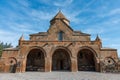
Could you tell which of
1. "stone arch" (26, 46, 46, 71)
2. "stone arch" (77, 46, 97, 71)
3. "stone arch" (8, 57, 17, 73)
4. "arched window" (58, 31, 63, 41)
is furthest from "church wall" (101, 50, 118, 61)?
"stone arch" (8, 57, 17, 73)

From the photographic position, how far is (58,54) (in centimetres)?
2641

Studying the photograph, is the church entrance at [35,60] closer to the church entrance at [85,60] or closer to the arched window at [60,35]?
the arched window at [60,35]

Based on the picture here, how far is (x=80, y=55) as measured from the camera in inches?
1047

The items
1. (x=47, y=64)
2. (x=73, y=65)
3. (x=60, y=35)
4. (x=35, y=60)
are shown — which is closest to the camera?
(x=47, y=64)

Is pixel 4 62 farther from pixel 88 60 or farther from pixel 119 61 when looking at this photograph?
pixel 119 61

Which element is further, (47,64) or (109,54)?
(109,54)

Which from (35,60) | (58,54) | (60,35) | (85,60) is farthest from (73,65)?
(35,60)

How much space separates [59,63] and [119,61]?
38.5 feet

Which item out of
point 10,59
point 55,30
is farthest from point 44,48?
point 10,59

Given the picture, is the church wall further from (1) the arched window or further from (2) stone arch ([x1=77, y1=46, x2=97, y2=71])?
(1) the arched window

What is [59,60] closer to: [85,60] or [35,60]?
[35,60]

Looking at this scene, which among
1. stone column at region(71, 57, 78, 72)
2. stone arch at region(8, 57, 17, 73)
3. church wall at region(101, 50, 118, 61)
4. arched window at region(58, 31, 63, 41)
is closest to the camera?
stone column at region(71, 57, 78, 72)

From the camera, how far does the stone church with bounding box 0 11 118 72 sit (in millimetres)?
22609

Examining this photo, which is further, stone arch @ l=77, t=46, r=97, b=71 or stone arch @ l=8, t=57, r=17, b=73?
stone arch @ l=77, t=46, r=97, b=71
